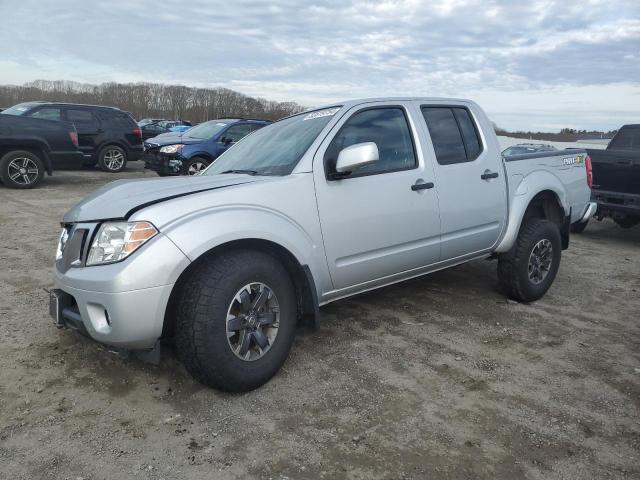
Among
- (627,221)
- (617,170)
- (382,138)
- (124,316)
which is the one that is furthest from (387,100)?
(627,221)

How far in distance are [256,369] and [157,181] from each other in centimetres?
138

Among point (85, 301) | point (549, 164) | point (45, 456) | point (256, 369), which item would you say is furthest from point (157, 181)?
point (549, 164)

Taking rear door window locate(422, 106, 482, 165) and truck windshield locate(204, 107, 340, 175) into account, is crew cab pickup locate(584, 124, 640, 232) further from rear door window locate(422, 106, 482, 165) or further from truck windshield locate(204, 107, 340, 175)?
truck windshield locate(204, 107, 340, 175)

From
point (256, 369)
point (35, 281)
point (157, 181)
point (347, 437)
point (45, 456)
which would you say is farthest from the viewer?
point (35, 281)

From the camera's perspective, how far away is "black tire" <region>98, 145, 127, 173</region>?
13938mm

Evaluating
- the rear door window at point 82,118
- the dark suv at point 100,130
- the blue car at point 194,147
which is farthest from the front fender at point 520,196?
the rear door window at point 82,118

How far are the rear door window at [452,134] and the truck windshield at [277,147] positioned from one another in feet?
2.97

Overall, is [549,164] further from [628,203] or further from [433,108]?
[628,203]

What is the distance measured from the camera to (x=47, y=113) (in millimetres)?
12695

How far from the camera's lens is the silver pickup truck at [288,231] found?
2.80 metres

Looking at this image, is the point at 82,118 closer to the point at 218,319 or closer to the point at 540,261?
the point at 540,261

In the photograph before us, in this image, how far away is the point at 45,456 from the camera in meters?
2.50

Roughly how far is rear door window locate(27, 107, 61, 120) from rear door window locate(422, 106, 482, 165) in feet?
37.1

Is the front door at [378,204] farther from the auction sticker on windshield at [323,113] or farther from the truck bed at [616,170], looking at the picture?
the truck bed at [616,170]
